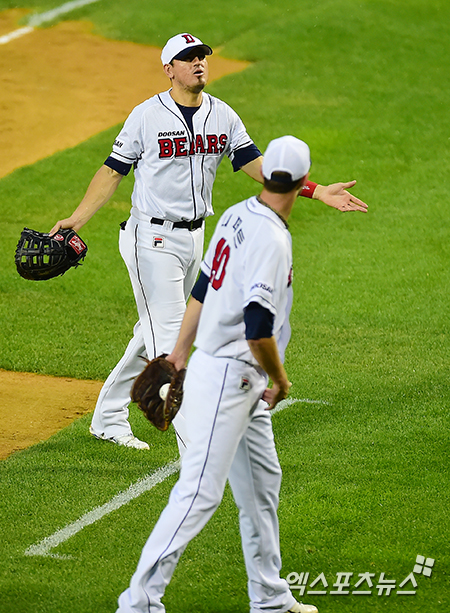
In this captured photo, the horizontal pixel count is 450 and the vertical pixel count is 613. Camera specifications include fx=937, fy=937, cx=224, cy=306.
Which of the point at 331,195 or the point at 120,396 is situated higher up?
the point at 331,195

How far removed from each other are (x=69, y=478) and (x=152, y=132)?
2141mm

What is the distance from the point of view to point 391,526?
5.01m

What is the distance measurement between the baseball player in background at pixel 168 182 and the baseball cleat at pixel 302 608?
161 centimetres

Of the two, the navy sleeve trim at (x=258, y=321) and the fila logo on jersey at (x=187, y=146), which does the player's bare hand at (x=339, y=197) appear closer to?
the fila logo on jersey at (x=187, y=146)

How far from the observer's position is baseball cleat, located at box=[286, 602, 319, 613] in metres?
4.12

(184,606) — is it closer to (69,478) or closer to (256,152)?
(69,478)

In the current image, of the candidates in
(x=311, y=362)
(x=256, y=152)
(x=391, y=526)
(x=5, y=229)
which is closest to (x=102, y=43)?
(x=5, y=229)

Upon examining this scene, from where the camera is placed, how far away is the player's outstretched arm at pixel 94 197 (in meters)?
5.62

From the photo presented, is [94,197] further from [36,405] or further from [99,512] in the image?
[36,405]

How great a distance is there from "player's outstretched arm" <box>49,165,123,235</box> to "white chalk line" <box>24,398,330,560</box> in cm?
158

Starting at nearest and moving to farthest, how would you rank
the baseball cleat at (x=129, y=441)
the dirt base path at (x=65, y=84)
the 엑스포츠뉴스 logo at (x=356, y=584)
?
1. the 엑스포츠뉴스 logo at (x=356, y=584)
2. the baseball cleat at (x=129, y=441)
3. the dirt base path at (x=65, y=84)

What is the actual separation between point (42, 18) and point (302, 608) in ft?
59.9

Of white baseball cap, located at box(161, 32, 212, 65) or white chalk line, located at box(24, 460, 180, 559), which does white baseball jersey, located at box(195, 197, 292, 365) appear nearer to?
white chalk line, located at box(24, 460, 180, 559)

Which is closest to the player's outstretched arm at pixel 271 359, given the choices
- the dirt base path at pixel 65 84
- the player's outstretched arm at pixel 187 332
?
the player's outstretched arm at pixel 187 332
